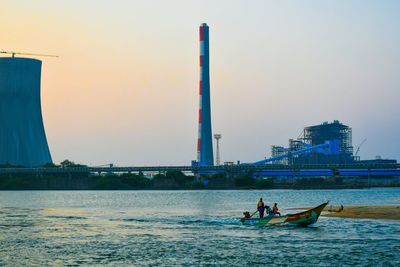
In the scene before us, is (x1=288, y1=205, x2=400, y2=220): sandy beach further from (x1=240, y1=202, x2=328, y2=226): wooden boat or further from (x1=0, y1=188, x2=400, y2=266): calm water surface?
(x1=240, y1=202, x2=328, y2=226): wooden boat

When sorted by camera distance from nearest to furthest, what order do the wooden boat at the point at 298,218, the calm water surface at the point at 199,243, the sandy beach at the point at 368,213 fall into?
the calm water surface at the point at 199,243
the wooden boat at the point at 298,218
the sandy beach at the point at 368,213

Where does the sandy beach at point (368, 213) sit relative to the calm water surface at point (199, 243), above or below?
above

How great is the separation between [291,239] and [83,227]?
799 inches

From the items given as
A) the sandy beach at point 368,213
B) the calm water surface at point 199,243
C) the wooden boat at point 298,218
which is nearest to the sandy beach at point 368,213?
the sandy beach at point 368,213

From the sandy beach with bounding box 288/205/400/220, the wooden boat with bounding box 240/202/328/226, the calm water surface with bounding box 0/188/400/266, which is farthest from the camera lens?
the sandy beach with bounding box 288/205/400/220

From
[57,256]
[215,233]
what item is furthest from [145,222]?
[57,256]

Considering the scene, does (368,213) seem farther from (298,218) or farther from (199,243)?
(199,243)

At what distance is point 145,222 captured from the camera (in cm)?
6506

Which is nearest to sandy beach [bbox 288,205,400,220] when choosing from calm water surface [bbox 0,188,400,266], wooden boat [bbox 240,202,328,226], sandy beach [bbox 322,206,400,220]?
sandy beach [bbox 322,206,400,220]

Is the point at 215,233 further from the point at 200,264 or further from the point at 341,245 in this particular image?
the point at 200,264

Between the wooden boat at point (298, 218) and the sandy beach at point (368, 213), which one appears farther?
the sandy beach at point (368, 213)

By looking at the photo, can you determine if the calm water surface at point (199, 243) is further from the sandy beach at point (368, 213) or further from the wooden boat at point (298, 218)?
the sandy beach at point (368, 213)

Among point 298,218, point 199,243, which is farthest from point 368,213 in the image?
point 199,243

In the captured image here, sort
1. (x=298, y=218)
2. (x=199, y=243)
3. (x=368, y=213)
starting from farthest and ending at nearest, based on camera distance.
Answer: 1. (x=368, y=213)
2. (x=298, y=218)
3. (x=199, y=243)
